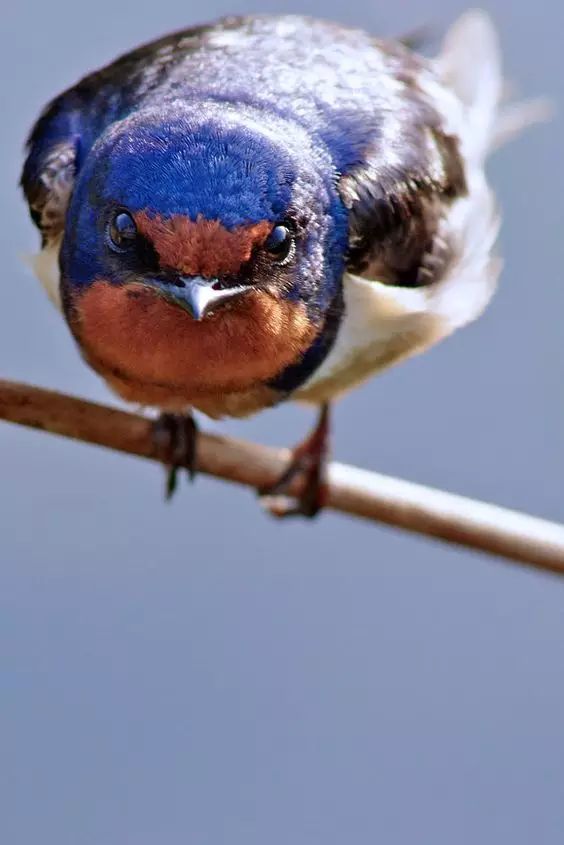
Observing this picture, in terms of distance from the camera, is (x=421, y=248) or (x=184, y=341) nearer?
(x=184, y=341)

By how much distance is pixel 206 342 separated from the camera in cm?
162

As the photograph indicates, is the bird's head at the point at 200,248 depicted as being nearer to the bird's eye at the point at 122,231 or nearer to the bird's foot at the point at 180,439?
the bird's eye at the point at 122,231

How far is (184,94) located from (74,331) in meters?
0.32

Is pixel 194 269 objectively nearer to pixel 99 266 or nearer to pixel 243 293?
pixel 243 293

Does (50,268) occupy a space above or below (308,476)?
above

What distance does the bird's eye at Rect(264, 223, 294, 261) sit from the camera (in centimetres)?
157

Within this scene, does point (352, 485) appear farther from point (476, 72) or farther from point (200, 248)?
point (476, 72)

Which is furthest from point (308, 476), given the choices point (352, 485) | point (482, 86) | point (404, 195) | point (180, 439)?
point (482, 86)

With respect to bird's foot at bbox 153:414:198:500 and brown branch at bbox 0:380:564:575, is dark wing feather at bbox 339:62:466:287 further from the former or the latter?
bird's foot at bbox 153:414:198:500

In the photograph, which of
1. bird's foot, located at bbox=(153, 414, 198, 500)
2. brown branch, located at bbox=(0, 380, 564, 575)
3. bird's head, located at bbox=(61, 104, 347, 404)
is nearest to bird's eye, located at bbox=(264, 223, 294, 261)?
bird's head, located at bbox=(61, 104, 347, 404)

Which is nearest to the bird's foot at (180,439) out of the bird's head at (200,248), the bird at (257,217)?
the bird at (257,217)

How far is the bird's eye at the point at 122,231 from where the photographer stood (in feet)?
5.10

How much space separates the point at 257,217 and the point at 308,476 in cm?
90

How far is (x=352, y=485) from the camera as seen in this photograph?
1.94 metres
